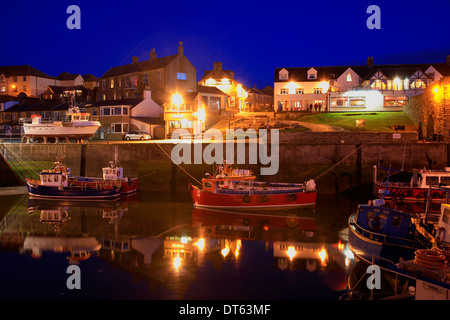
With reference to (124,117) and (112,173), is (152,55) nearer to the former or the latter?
(124,117)

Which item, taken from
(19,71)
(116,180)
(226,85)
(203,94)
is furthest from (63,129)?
(19,71)

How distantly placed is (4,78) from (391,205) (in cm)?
7452

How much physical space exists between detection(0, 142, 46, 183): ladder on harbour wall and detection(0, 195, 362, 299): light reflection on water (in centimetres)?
912

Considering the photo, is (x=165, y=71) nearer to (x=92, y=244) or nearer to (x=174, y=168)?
(x=174, y=168)

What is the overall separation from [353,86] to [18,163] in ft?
120

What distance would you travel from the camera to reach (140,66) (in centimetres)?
5222

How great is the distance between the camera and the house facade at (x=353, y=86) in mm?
44531

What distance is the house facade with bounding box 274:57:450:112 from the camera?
4453 centimetres

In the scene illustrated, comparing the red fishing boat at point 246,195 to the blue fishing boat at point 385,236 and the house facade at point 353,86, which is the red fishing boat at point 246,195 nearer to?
the blue fishing boat at point 385,236

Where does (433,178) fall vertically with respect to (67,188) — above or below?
above

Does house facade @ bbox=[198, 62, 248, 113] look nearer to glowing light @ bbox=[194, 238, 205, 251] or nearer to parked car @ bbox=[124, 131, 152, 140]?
parked car @ bbox=[124, 131, 152, 140]

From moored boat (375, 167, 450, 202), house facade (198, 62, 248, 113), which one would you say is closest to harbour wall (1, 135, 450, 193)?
moored boat (375, 167, 450, 202)

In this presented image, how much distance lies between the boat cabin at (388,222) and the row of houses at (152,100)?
2860cm
